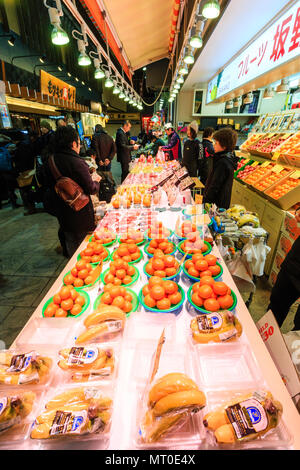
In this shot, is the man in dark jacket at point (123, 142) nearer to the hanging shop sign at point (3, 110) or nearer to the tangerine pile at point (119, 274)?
the hanging shop sign at point (3, 110)

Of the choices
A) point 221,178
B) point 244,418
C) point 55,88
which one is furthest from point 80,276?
point 55,88

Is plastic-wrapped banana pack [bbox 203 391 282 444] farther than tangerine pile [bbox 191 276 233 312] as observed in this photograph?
No

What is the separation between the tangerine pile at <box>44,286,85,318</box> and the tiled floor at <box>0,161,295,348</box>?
1.44 metres

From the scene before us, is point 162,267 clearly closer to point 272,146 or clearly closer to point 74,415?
point 74,415

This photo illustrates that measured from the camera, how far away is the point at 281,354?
1186 millimetres

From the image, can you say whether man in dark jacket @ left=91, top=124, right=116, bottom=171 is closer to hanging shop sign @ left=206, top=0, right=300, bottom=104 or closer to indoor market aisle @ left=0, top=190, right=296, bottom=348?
indoor market aisle @ left=0, top=190, right=296, bottom=348

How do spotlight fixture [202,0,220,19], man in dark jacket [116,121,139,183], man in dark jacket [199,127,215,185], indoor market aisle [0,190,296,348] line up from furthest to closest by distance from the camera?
man in dark jacket [116,121,139,183] → man in dark jacket [199,127,215,185] → indoor market aisle [0,190,296,348] → spotlight fixture [202,0,220,19]

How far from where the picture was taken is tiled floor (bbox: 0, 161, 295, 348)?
2.92 meters

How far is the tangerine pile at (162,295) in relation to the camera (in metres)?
1.34

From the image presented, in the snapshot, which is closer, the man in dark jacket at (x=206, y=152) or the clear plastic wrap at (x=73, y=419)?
the clear plastic wrap at (x=73, y=419)

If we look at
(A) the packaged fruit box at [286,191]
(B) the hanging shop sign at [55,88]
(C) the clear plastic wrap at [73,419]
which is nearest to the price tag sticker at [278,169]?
(A) the packaged fruit box at [286,191]

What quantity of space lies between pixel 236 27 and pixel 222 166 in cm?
259

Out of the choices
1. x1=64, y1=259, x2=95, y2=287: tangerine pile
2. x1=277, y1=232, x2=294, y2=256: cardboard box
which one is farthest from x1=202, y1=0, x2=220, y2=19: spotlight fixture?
x1=64, y1=259, x2=95, y2=287: tangerine pile

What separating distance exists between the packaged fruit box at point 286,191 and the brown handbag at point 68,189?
3.08 m
